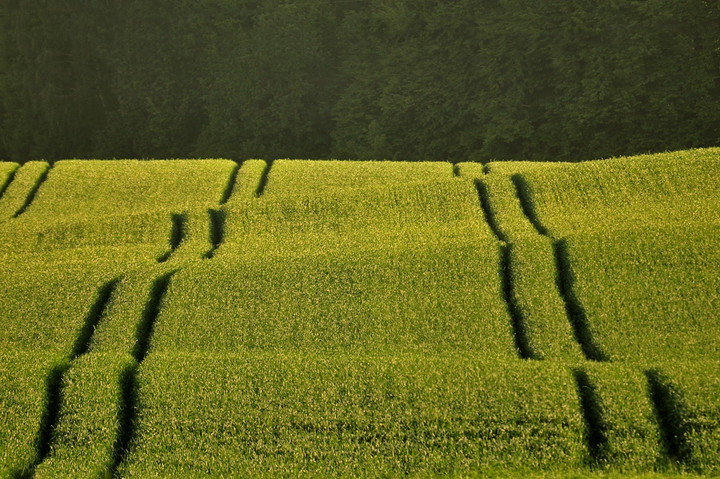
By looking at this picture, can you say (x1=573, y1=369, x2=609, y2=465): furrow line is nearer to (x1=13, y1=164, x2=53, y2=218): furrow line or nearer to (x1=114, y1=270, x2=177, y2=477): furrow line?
(x1=114, y1=270, x2=177, y2=477): furrow line

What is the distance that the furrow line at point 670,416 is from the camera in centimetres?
932

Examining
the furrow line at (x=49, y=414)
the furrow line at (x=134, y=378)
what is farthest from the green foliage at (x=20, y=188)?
the furrow line at (x=49, y=414)

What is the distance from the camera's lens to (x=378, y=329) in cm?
1249

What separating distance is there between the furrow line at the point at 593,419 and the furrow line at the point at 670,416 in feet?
2.49

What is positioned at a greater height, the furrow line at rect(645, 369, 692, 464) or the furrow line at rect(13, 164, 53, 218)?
the furrow line at rect(13, 164, 53, 218)

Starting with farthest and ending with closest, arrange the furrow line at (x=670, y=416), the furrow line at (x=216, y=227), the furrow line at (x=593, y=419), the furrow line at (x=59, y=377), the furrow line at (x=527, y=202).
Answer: the furrow line at (x=216, y=227) < the furrow line at (x=527, y=202) < the furrow line at (x=59, y=377) < the furrow line at (x=593, y=419) < the furrow line at (x=670, y=416)

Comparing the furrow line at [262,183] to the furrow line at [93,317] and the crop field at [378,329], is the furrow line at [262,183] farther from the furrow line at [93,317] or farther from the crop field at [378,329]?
the furrow line at [93,317]

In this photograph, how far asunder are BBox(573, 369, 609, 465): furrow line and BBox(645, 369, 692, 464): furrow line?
0.76 metres

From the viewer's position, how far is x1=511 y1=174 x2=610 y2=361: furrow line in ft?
38.4

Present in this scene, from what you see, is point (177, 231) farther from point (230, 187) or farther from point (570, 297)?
point (570, 297)

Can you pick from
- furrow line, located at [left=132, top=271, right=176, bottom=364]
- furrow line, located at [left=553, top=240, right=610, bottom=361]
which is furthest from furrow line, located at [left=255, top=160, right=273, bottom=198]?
furrow line, located at [left=553, top=240, right=610, bottom=361]

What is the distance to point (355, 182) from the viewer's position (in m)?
19.4

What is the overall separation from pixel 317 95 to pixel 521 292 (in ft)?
54.5

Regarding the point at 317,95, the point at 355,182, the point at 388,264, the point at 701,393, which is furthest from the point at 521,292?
the point at 317,95
